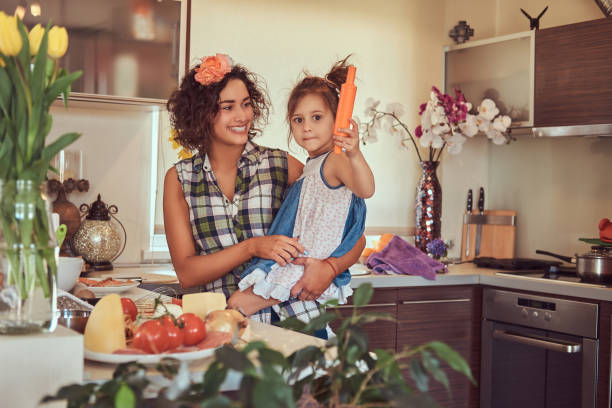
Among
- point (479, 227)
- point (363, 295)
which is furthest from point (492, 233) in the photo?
point (363, 295)

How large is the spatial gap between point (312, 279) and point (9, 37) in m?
1.08

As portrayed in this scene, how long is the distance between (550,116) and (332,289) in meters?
1.71

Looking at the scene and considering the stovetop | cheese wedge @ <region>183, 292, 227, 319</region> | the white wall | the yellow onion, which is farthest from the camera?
the white wall

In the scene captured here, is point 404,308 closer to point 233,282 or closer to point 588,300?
point 588,300

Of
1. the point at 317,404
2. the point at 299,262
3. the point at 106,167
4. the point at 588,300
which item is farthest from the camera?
the point at 106,167

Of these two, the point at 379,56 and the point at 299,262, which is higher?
the point at 379,56

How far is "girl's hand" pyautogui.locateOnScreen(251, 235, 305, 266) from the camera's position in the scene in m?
1.76

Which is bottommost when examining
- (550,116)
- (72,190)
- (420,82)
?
(72,190)

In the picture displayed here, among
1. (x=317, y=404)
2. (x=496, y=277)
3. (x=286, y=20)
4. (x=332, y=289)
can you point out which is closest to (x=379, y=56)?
(x=286, y=20)

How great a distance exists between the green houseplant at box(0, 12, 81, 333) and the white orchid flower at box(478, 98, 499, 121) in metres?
2.65

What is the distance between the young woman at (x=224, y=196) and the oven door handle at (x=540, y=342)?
3.84ft

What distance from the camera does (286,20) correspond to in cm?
344

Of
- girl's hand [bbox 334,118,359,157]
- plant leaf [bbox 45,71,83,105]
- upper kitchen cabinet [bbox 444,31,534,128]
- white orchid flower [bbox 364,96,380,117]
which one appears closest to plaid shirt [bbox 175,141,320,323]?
girl's hand [bbox 334,118,359,157]

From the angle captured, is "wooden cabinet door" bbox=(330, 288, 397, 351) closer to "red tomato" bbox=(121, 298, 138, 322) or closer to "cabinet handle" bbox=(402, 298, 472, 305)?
"cabinet handle" bbox=(402, 298, 472, 305)
